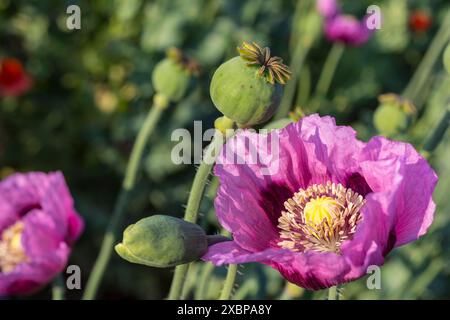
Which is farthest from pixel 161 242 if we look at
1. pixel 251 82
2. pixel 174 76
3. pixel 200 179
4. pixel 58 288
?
pixel 174 76

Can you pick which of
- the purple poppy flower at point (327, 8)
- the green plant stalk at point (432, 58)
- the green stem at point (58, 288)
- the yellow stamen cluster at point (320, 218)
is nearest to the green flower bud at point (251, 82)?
the yellow stamen cluster at point (320, 218)

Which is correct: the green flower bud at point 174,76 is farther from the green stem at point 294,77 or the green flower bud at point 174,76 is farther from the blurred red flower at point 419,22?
the blurred red flower at point 419,22

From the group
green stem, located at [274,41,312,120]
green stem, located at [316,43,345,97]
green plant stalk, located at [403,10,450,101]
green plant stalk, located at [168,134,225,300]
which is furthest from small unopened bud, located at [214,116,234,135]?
green stem, located at [316,43,345,97]

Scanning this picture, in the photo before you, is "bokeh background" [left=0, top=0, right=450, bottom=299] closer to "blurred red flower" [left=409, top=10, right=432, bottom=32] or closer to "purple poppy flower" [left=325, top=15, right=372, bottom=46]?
"purple poppy flower" [left=325, top=15, right=372, bottom=46]

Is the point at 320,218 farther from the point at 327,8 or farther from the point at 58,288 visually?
the point at 327,8

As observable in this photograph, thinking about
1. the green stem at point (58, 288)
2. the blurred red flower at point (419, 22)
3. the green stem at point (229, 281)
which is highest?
the blurred red flower at point (419, 22)
